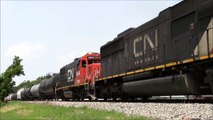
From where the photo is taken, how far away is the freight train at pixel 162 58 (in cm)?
1234

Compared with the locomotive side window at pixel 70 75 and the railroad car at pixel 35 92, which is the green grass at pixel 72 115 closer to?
the locomotive side window at pixel 70 75

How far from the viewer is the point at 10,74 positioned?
61.8 m

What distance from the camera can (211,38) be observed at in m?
11.7

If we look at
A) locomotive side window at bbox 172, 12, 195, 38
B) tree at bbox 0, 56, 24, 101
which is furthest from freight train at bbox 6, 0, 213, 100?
tree at bbox 0, 56, 24, 101

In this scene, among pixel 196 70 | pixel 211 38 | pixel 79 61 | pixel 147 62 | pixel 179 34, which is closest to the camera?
pixel 211 38

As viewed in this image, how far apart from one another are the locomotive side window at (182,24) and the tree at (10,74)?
49770mm

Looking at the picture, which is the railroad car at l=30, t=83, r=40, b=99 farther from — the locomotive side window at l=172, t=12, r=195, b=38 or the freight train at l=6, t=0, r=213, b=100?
the locomotive side window at l=172, t=12, r=195, b=38

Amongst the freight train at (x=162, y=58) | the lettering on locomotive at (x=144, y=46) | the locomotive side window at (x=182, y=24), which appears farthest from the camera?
the lettering on locomotive at (x=144, y=46)

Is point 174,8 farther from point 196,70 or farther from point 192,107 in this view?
point 192,107

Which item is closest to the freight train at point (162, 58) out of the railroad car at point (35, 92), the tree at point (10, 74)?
the railroad car at point (35, 92)

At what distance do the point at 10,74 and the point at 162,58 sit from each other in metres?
50.5

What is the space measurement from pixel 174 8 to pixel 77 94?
48.0 ft

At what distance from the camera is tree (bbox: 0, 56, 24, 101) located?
6084cm

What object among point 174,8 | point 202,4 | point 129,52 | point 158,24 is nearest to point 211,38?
point 202,4
